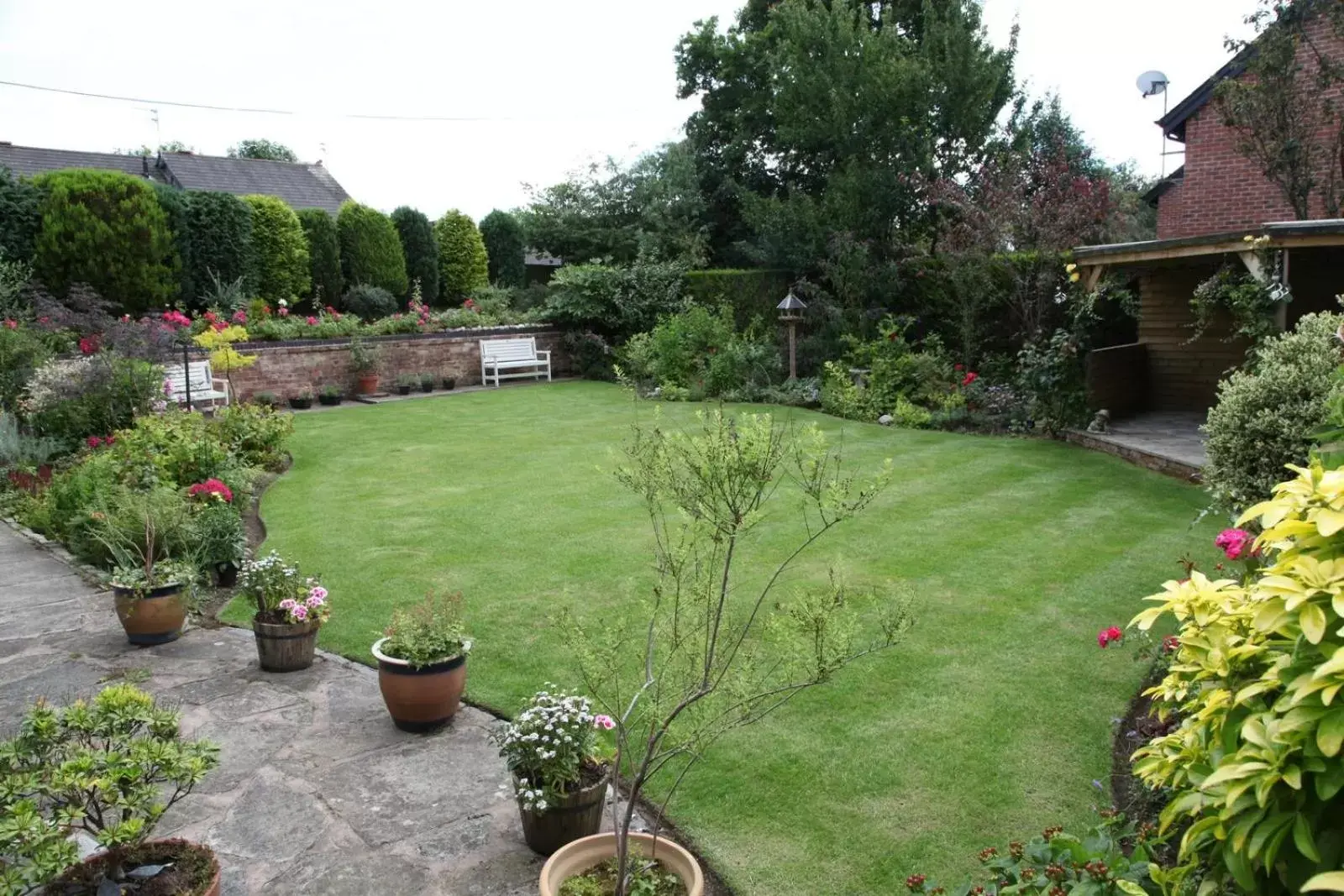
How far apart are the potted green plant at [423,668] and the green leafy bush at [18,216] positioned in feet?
46.1

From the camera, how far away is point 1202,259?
970 centimetres

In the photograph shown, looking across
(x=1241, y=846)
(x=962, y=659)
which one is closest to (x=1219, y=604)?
(x=1241, y=846)

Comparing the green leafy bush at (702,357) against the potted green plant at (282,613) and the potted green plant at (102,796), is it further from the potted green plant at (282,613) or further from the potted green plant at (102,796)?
the potted green plant at (102,796)

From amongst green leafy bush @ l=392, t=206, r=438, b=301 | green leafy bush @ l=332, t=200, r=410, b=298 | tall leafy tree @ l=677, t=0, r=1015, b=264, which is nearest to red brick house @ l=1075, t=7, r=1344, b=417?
tall leafy tree @ l=677, t=0, r=1015, b=264

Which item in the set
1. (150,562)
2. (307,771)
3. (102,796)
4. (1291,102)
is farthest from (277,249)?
(102,796)

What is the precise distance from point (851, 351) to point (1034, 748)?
10.1 meters

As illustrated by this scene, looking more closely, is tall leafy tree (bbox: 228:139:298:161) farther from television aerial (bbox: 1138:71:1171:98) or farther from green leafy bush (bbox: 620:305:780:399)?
television aerial (bbox: 1138:71:1171:98)

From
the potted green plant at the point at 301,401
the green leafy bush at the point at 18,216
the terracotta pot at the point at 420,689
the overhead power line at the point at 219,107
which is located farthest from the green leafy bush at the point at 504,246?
the terracotta pot at the point at 420,689

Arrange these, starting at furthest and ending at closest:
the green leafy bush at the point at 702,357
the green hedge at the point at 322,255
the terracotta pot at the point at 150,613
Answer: the green hedge at the point at 322,255 < the green leafy bush at the point at 702,357 < the terracotta pot at the point at 150,613

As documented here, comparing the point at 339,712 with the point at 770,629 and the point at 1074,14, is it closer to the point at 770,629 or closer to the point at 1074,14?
the point at 770,629

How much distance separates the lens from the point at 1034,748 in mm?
3854

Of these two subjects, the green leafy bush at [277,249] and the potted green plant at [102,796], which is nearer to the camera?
the potted green plant at [102,796]

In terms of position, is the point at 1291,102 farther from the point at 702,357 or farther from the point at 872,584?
the point at 872,584

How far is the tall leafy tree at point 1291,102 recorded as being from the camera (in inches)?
439
